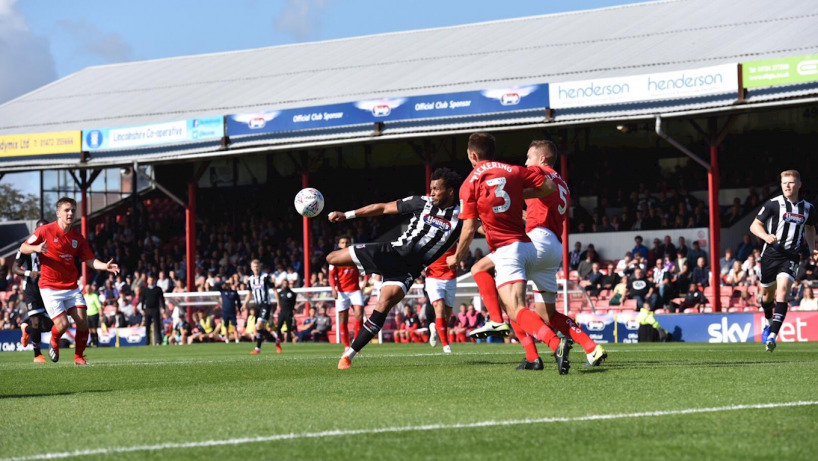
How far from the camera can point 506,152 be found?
3928 cm

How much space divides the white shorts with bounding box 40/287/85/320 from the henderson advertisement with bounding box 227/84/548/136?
16706mm

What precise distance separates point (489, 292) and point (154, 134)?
25.3 m

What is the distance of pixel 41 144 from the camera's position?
37469 mm

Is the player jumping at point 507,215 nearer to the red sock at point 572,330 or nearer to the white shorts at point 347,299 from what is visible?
the red sock at point 572,330

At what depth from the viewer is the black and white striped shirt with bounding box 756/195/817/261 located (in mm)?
14312

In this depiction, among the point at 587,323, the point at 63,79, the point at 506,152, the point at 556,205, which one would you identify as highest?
the point at 63,79

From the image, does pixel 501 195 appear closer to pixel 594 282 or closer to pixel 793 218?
pixel 793 218

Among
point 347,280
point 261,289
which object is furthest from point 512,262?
point 261,289

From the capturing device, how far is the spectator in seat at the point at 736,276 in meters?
28.4

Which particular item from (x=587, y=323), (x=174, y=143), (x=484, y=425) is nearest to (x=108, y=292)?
(x=174, y=143)

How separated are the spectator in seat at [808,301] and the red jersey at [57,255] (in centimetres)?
1616

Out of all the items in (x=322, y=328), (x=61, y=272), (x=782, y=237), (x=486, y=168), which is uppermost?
(x=486, y=168)

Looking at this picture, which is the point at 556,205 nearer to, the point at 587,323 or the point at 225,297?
the point at 587,323

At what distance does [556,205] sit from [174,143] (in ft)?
86.3
